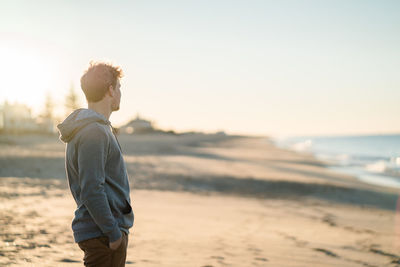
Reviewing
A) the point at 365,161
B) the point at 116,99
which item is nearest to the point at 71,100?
the point at 365,161

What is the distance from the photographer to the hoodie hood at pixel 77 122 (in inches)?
92.7

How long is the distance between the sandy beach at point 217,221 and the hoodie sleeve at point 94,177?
8.67ft

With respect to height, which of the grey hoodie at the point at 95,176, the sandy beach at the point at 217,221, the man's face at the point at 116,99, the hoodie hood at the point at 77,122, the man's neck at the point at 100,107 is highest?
the man's face at the point at 116,99

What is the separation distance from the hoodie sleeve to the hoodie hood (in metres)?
0.09

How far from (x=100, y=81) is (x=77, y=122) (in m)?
0.34

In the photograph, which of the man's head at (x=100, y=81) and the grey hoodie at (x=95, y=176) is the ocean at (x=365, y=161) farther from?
the man's head at (x=100, y=81)

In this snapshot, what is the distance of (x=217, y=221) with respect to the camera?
771cm

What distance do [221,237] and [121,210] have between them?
13.8 feet

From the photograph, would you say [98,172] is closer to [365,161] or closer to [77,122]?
[77,122]

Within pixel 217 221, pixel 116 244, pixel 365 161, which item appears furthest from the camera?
pixel 365 161

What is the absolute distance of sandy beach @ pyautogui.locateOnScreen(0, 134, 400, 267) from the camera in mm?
5137

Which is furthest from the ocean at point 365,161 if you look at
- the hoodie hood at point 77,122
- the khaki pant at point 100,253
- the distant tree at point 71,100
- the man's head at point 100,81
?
the distant tree at point 71,100

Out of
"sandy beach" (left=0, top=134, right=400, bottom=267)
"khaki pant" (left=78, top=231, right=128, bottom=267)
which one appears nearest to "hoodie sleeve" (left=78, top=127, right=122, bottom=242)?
"khaki pant" (left=78, top=231, right=128, bottom=267)

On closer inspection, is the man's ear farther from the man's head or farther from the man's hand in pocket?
the man's hand in pocket
